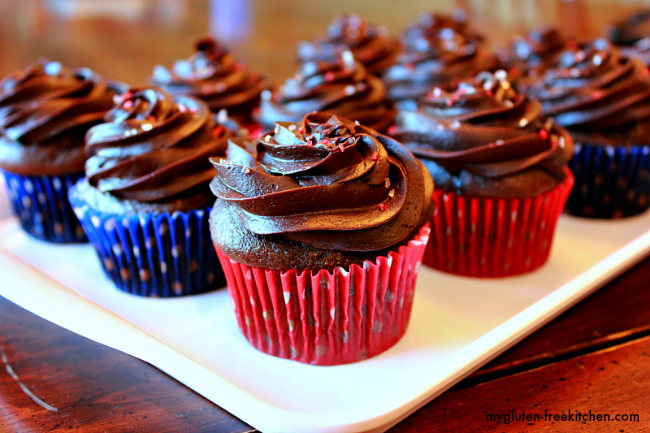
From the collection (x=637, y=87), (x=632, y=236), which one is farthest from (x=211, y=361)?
(x=637, y=87)

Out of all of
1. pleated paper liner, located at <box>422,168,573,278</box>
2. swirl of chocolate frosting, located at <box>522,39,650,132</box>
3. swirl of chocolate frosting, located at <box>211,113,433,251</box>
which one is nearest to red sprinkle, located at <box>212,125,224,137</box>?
swirl of chocolate frosting, located at <box>211,113,433,251</box>

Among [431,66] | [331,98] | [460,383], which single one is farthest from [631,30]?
[460,383]

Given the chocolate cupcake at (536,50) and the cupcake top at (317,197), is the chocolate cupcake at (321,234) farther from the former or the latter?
the chocolate cupcake at (536,50)

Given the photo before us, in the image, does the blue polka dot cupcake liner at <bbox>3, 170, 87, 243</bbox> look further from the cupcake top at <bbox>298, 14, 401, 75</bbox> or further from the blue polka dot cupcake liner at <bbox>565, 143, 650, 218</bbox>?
the blue polka dot cupcake liner at <bbox>565, 143, 650, 218</bbox>

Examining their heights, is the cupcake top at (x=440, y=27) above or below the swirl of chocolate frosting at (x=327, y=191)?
below

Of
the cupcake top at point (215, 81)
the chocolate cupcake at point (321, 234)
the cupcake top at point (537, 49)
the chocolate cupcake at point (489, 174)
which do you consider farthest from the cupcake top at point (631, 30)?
the chocolate cupcake at point (321, 234)
